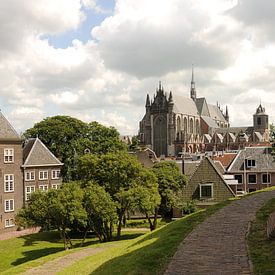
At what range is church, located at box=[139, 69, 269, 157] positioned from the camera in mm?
156875

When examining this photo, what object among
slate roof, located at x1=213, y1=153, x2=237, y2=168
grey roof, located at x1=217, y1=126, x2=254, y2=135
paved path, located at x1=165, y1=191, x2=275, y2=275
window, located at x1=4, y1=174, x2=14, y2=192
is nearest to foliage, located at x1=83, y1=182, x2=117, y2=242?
paved path, located at x1=165, y1=191, x2=275, y2=275

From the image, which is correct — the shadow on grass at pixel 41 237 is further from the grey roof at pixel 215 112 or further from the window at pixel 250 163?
the grey roof at pixel 215 112

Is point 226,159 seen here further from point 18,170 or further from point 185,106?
point 185,106

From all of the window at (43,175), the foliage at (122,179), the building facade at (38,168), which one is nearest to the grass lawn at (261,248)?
the foliage at (122,179)

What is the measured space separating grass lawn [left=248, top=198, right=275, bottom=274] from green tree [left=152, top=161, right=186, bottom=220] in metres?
27.4

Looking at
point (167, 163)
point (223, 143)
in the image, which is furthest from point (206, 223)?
point (223, 143)

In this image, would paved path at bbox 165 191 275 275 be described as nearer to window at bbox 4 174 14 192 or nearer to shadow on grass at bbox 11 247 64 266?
shadow on grass at bbox 11 247 64 266

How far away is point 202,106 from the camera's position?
593 ft

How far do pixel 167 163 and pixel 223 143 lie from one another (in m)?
119

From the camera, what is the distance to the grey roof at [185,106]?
16177cm

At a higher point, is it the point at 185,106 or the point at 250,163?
the point at 185,106

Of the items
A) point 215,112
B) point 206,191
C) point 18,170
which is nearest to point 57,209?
point 206,191

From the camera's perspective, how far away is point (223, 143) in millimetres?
167000

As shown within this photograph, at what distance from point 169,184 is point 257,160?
707 inches
